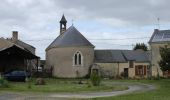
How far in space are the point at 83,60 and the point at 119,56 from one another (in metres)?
7.56

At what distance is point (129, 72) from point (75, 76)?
9.83m

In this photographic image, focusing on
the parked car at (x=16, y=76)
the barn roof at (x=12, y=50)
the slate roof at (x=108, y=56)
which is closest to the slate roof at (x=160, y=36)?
the slate roof at (x=108, y=56)

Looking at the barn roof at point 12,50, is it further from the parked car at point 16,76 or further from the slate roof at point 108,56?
the slate roof at point 108,56

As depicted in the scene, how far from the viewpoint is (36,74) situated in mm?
72438

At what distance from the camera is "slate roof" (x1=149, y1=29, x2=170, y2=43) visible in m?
75.3

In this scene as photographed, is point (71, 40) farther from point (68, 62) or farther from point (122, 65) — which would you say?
point (122, 65)

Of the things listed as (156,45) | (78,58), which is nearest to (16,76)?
(78,58)

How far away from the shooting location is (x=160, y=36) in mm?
76438

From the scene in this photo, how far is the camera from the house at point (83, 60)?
74.1 m

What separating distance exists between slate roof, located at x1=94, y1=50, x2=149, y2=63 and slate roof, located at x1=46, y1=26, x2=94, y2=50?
3640 mm

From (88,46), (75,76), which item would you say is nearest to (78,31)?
(88,46)

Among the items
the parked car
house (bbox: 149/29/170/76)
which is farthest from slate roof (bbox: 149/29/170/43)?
the parked car

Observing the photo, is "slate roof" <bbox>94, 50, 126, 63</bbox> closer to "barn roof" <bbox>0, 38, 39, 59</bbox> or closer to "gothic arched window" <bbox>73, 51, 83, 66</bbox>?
"gothic arched window" <bbox>73, 51, 83, 66</bbox>

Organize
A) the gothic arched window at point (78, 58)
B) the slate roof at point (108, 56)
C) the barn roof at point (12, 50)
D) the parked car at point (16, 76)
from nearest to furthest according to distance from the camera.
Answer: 1. the parked car at point (16, 76)
2. the barn roof at point (12, 50)
3. the gothic arched window at point (78, 58)
4. the slate roof at point (108, 56)
